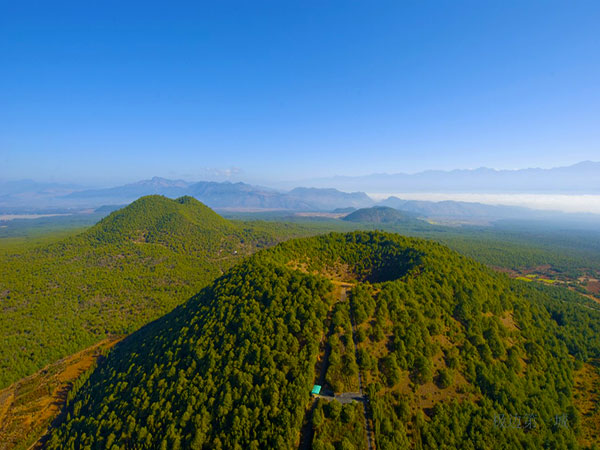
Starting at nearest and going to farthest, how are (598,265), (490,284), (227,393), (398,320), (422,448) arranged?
(422,448)
(227,393)
(398,320)
(490,284)
(598,265)

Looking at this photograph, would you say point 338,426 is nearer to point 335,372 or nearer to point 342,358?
point 335,372

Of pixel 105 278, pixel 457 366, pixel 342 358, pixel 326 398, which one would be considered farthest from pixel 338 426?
pixel 105 278

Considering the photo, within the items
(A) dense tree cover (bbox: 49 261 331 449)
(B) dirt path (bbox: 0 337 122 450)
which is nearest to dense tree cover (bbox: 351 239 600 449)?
(A) dense tree cover (bbox: 49 261 331 449)

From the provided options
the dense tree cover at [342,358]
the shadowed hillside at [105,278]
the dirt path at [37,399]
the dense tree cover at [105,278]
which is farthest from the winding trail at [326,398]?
the dense tree cover at [105,278]

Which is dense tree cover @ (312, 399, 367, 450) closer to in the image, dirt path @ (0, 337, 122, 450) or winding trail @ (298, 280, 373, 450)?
winding trail @ (298, 280, 373, 450)

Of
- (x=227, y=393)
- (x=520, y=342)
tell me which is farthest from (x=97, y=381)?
(x=520, y=342)

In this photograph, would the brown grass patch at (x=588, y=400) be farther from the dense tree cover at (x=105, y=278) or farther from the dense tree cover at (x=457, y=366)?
the dense tree cover at (x=105, y=278)

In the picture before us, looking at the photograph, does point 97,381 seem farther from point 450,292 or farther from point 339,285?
point 450,292
